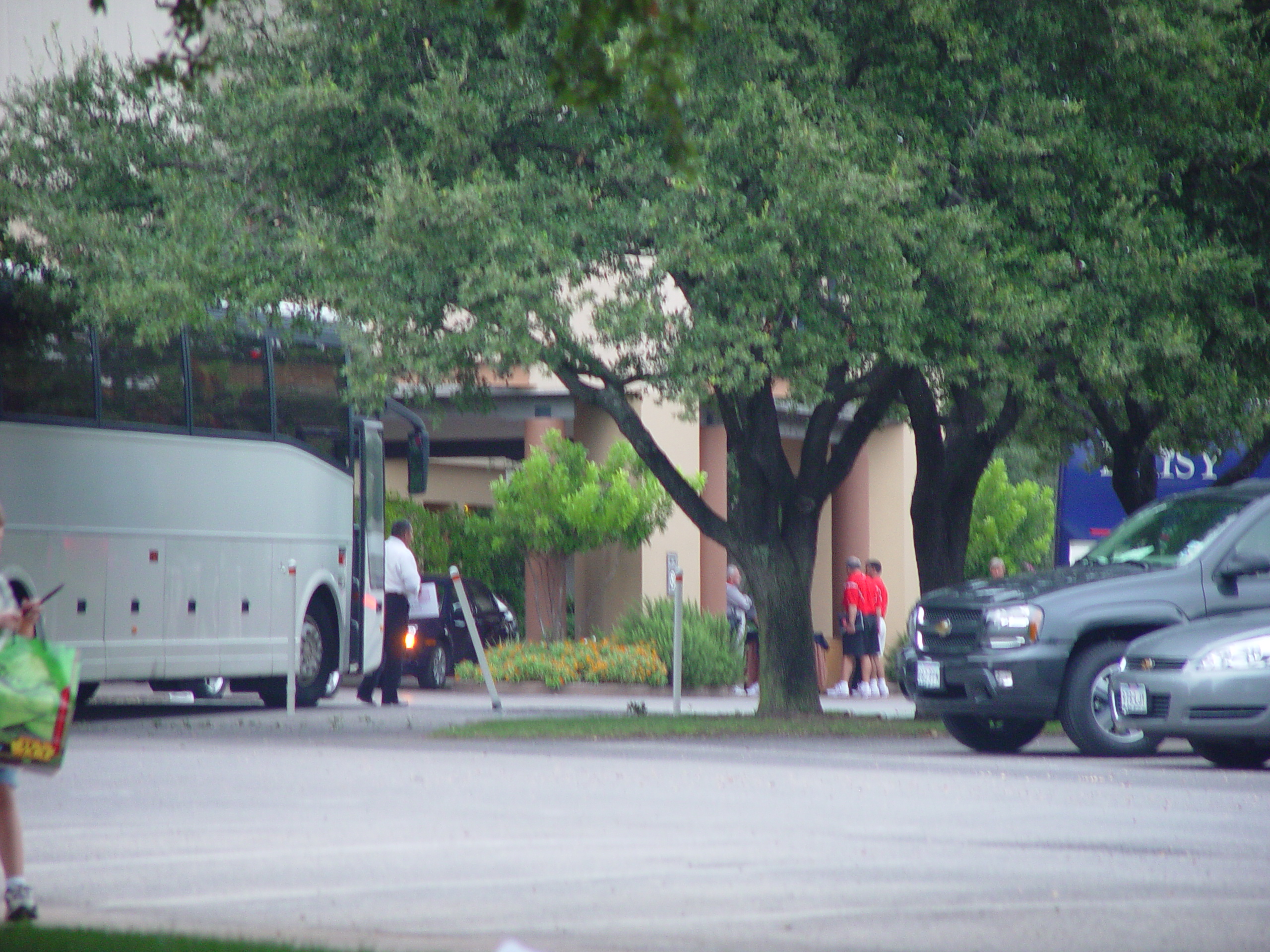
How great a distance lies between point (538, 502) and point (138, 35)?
15998mm

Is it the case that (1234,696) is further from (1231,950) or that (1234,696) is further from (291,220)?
(291,220)

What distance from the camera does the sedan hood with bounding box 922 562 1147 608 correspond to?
14031 mm

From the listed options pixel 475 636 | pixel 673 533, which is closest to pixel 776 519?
pixel 475 636

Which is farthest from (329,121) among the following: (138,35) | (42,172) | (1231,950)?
(138,35)

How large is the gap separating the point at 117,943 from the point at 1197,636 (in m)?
8.86

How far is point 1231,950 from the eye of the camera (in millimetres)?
6262

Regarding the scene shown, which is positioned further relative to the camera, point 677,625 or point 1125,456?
point 1125,456

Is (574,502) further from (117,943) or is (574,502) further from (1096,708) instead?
(117,943)

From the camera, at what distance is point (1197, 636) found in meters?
12.9

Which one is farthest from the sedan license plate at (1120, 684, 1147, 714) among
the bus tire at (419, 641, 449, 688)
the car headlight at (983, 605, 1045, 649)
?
the bus tire at (419, 641, 449, 688)

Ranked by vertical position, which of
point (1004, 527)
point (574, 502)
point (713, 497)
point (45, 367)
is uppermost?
point (713, 497)

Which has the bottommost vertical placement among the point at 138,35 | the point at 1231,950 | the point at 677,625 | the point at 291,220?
the point at 1231,950

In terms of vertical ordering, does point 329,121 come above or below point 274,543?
above

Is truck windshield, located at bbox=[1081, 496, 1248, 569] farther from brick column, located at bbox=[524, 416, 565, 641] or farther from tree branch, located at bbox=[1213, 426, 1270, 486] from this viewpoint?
brick column, located at bbox=[524, 416, 565, 641]
